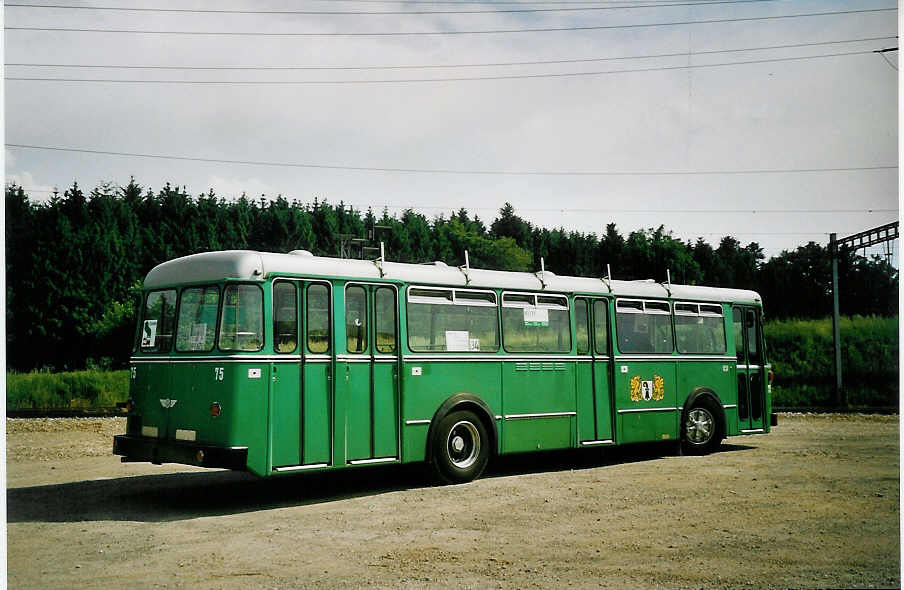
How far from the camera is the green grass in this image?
90.5 ft

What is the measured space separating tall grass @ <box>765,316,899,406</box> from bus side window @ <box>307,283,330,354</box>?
2062cm

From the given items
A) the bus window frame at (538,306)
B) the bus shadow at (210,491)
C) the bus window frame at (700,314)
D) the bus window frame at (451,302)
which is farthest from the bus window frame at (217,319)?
the bus window frame at (700,314)

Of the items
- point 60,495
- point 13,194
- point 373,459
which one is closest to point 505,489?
point 373,459

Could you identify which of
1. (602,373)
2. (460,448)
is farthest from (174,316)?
(602,373)

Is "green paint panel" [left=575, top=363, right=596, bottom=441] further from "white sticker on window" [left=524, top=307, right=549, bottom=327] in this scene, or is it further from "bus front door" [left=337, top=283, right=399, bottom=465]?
"bus front door" [left=337, top=283, right=399, bottom=465]

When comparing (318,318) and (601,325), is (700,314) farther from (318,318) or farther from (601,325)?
(318,318)

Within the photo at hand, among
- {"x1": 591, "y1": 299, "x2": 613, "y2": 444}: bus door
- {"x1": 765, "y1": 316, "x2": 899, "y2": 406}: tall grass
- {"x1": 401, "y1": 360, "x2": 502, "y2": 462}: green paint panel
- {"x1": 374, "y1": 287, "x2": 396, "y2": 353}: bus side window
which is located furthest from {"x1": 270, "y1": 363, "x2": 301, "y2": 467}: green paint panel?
{"x1": 765, "y1": 316, "x2": 899, "y2": 406}: tall grass

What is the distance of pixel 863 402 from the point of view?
28.9 m

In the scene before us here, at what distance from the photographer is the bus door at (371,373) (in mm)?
10469

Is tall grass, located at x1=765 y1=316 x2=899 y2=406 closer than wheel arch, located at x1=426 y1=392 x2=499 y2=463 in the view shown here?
No

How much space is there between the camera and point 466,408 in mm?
11773

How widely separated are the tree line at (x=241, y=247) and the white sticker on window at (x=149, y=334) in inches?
612

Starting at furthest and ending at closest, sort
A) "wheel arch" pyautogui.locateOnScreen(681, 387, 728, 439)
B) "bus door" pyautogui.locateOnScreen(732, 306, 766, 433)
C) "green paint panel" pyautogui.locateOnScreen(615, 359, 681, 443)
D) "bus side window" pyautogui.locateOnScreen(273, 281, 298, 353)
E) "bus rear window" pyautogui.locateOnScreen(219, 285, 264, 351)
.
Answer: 1. "bus door" pyautogui.locateOnScreen(732, 306, 766, 433)
2. "wheel arch" pyautogui.locateOnScreen(681, 387, 728, 439)
3. "green paint panel" pyautogui.locateOnScreen(615, 359, 681, 443)
4. "bus side window" pyautogui.locateOnScreen(273, 281, 298, 353)
5. "bus rear window" pyautogui.locateOnScreen(219, 285, 264, 351)

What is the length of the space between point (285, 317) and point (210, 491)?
2.79m
